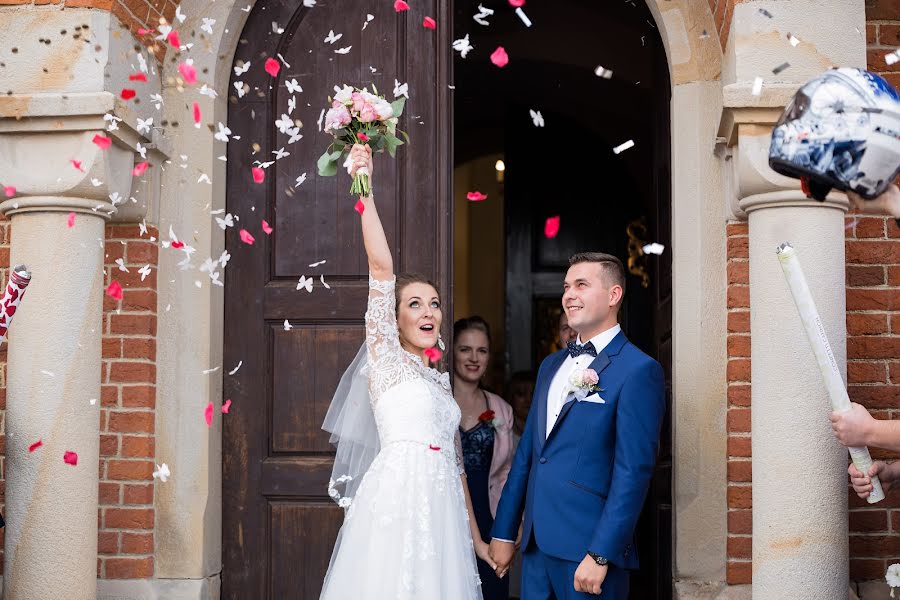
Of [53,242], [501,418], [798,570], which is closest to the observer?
[798,570]

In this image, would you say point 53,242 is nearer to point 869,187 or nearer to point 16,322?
point 16,322

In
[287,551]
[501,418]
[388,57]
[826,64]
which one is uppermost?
[388,57]

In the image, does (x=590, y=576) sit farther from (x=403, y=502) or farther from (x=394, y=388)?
(x=394, y=388)

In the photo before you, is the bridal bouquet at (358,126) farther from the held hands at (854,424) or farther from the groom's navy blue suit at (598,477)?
the held hands at (854,424)

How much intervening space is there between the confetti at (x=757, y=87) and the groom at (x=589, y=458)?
833mm

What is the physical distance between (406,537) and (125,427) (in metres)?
1.44

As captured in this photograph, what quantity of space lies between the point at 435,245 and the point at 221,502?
150 cm

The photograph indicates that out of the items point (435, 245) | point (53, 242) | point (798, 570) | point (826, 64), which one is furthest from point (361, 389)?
point (826, 64)

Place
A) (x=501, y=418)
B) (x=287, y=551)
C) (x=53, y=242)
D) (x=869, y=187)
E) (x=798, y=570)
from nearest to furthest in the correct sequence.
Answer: (x=869, y=187), (x=798, y=570), (x=53, y=242), (x=287, y=551), (x=501, y=418)

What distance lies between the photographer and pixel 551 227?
8.48m

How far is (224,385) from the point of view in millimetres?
5059

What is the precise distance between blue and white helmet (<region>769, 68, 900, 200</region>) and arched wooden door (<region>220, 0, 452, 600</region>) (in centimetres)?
234

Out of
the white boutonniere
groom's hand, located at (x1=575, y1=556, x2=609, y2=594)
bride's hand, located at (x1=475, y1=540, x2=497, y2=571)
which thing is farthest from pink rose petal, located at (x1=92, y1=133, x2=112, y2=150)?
groom's hand, located at (x1=575, y1=556, x2=609, y2=594)

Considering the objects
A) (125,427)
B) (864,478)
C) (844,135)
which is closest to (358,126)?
(125,427)
